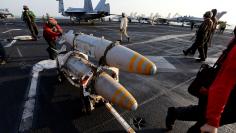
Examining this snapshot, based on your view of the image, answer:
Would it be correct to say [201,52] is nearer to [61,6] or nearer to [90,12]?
[90,12]

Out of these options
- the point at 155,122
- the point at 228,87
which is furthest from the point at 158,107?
the point at 228,87

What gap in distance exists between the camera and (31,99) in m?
6.00

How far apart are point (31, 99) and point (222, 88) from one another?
5.43m

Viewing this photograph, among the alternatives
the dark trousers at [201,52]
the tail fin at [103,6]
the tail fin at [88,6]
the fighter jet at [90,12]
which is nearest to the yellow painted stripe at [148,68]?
the dark trousers at [201,52]

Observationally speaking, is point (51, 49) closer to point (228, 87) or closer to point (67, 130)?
point (67, 130)

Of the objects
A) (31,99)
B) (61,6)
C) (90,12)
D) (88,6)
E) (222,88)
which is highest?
(61,6)

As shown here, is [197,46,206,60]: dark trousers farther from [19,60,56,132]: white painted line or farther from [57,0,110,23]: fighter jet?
[57,0,110,23]: fighter jet

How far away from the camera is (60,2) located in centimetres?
5378

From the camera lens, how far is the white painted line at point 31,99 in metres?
4.73

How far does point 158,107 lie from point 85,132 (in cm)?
227

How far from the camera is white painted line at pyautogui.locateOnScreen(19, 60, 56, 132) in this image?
186 inches

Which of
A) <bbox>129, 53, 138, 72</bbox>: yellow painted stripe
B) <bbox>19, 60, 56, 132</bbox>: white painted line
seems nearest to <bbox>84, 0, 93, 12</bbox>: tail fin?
<bbox>19, 60, 56, 132</bbox>: white painted line

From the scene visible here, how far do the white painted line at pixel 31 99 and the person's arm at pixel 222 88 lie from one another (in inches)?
159

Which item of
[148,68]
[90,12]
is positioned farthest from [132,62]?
[90,12]
